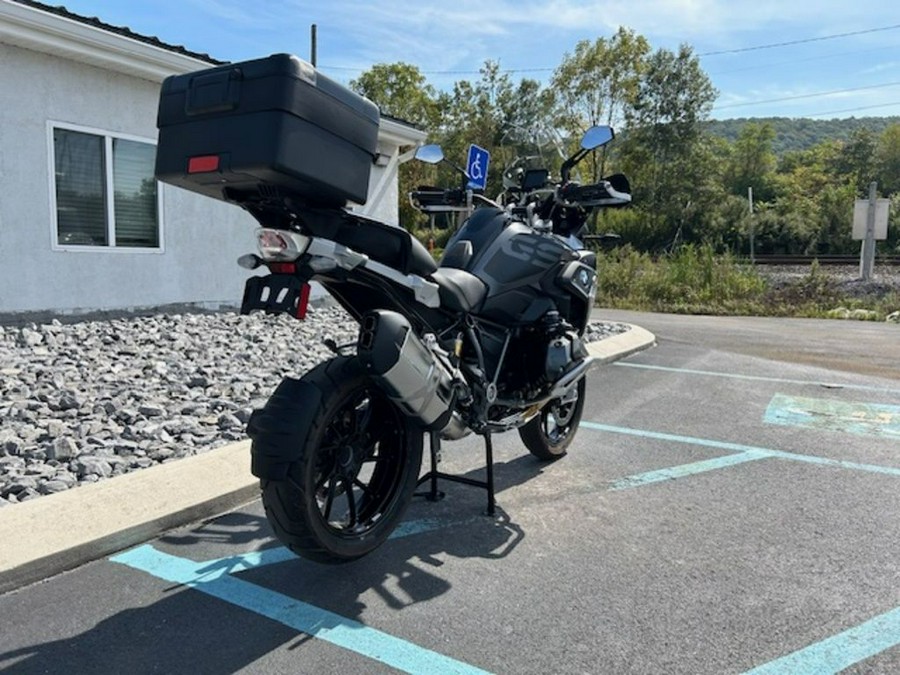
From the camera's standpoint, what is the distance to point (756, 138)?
75.4 metres

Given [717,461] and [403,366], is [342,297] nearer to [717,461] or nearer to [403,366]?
[403,366]

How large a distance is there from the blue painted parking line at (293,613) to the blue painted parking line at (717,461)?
1982 millimetres

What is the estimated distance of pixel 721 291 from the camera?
17.8 meters

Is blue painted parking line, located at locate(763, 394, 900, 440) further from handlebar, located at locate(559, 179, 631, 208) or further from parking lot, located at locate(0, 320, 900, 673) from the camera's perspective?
handlebar, located at locate(559, 179, 631, 208)

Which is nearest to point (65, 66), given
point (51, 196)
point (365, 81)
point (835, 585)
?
point (51, 196)

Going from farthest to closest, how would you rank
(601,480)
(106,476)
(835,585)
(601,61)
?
1. (601,61)
2. (601,480)
3. (106,476)
4. (835,585)

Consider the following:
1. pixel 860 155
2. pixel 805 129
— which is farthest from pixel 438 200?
pixel 805 129

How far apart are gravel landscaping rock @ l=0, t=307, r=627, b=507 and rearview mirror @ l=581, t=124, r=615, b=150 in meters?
2.80

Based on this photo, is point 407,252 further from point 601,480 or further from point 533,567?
point 601,480

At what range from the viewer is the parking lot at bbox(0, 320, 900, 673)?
7.99 ft

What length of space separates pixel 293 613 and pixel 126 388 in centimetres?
324

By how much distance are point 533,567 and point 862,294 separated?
17.7 metres


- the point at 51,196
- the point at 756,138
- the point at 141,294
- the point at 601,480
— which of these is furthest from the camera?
the point at 756,138

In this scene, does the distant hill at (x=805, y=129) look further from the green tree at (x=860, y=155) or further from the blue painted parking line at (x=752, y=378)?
the blue painted parking line at (x=752, y=378)
